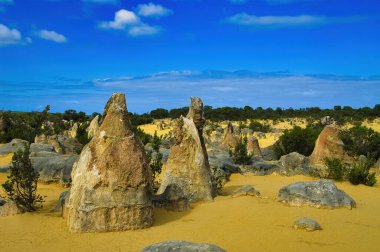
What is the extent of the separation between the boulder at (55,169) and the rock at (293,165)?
7638mm

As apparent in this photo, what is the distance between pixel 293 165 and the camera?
1565cm

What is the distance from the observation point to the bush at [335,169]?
13.6m

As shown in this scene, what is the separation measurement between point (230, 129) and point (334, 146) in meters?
8.59

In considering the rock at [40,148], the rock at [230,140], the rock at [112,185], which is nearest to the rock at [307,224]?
the rock at [112,185]

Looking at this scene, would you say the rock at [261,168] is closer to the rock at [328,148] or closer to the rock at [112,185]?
the rock at [328,148]

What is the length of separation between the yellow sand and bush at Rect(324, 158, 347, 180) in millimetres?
3981

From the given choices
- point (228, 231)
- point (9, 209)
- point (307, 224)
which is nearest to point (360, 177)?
point (307, 224)

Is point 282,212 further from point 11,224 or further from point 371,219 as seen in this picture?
point 11,224

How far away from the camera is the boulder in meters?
12.7

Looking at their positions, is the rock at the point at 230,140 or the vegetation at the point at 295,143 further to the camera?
the rock at the point at 230,140

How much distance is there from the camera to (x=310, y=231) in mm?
7223

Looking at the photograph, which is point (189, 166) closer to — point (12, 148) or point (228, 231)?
point (228, 231)

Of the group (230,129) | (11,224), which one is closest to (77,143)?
(230,129)

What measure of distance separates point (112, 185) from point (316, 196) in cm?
462
